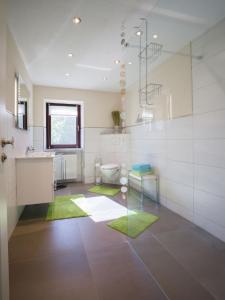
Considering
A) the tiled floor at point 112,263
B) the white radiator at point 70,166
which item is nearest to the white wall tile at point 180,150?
the tiled floor at point 112,263

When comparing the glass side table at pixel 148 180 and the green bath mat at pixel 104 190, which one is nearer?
the glass side table at pixel 148 180

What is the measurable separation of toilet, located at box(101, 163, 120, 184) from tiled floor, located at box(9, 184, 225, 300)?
169cm

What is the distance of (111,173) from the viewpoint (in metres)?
4.04

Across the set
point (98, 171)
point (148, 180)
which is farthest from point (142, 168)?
point (98, 171)

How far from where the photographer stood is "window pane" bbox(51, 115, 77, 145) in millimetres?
4402

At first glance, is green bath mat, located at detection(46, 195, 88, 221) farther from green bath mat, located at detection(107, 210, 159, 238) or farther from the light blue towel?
the light blue towel

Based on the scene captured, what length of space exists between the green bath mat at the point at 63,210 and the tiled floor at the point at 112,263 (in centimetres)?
19

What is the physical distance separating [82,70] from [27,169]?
1.91m

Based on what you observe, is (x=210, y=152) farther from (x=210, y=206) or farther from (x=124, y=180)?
(x=124, y=180)

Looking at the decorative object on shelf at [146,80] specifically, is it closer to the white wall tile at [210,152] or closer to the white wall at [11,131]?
the white wall tile at [210,152]

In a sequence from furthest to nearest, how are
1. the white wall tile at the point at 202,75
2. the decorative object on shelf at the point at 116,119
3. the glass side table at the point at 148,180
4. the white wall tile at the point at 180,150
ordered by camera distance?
the decorative object on shelf at the point at 116,119
the glass side table at the point at 148,180
the white wall tile at the point at 180,150
the white wall tile at the point at 202,75

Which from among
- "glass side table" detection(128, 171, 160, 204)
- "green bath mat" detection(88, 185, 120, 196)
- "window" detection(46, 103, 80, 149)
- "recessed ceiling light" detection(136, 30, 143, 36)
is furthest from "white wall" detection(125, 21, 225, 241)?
"window" detection(46, 103, 80, 149)

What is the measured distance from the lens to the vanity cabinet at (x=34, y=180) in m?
2.39

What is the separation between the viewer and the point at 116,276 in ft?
4.80
